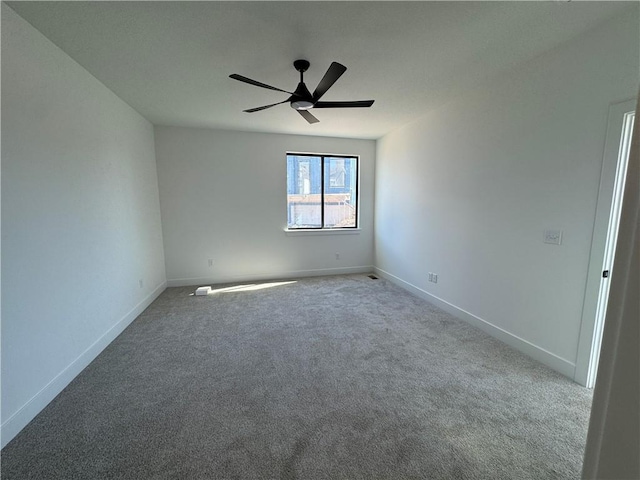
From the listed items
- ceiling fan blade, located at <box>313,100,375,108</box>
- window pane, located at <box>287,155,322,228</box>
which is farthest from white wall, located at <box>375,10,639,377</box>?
window pane, located at <box>287,155,322,228</box>

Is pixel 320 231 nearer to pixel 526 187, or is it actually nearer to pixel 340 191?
pixel 340 191

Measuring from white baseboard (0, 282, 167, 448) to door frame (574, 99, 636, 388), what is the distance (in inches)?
148

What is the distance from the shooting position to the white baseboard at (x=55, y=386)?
152 cm

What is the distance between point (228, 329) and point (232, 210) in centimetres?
222

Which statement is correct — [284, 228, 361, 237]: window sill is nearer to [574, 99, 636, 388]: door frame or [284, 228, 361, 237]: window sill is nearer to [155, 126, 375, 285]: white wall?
[155, 126, 375, 285]: white wall

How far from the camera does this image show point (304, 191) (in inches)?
190

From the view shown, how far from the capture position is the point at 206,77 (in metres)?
2.48

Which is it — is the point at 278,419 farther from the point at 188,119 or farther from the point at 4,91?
the point at 188,119

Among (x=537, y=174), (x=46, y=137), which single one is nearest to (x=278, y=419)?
(x=46, y=137)

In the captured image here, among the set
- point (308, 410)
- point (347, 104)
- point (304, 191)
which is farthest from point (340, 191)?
point (308, 410)

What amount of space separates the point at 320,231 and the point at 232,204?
5.29ft

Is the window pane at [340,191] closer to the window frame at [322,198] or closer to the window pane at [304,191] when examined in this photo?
the window frame at [322,198]

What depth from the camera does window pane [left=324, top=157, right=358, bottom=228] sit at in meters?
4.92

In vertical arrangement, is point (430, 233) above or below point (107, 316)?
above
